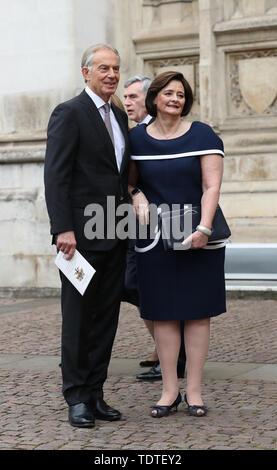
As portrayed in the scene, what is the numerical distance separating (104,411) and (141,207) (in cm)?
105

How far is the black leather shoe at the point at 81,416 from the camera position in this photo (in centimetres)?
484

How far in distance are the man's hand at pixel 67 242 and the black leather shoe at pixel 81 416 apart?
2.51ft

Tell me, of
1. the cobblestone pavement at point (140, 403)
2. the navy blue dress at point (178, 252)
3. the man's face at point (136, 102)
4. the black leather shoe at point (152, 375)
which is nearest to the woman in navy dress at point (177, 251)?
the navy blue dress at point (178, 252)

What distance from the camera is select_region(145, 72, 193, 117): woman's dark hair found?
16.6 feet

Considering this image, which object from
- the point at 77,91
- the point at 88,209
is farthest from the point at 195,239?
the point at 77,91

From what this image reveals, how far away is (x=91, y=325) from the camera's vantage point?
5.04m

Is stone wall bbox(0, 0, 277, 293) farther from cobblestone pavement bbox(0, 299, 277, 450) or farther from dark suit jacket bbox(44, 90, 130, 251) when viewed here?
dark suit jacket bbox(44, 90, 130, 251)

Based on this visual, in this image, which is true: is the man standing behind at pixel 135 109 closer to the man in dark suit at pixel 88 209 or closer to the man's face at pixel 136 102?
the man's face at pixel 136 102

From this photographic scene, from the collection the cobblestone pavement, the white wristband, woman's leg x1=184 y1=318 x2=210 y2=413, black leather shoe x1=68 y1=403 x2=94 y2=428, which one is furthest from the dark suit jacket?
the cobblestone pavement

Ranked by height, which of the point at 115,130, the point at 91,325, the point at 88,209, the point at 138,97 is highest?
the point at 138,97

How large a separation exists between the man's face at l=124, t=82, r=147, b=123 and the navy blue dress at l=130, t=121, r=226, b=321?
3.41 ft

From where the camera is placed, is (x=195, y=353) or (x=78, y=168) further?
(x=195, y=353)

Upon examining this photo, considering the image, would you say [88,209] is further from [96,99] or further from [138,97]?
[138,97]

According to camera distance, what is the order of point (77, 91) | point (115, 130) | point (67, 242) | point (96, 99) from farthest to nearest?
1. point (77, 91)
2. point (115, 130)
3. point (96, 99)
4. point (67, 242)
